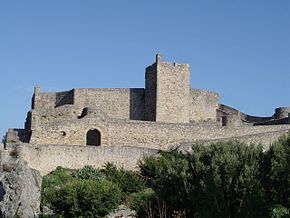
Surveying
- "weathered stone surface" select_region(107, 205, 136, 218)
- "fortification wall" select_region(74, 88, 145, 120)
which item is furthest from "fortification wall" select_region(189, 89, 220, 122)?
"weathered stone surface" select_region(107, 205, 136, 218)

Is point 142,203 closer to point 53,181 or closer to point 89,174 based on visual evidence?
point 53,181

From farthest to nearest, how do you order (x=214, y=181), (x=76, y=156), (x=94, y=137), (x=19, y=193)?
1. (x=94, y=137)
2. (x=76, y=156)
3. (x=19, y=193)
4. (x=214, y=181)

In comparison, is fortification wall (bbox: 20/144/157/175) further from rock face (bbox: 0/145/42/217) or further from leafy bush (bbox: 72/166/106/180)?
rock face (bbox: 0/145/42/217)

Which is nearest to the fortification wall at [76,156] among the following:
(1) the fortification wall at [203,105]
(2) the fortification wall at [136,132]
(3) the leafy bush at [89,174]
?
(3) the leafy bush at [89,174]

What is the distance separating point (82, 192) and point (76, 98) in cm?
2035

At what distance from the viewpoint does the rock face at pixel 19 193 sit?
98.9ft

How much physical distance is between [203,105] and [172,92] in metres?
5.11

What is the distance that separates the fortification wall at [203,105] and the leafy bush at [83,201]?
22278 mm

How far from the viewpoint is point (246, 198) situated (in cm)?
2609

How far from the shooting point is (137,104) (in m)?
51.8

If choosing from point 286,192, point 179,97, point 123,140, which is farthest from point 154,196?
point 179,97

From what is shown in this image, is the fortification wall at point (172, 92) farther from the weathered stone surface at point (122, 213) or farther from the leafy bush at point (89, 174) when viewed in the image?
the weathered stone surface at point (122, 213)

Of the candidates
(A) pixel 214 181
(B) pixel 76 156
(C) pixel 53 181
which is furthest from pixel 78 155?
(A) pixel 214 181

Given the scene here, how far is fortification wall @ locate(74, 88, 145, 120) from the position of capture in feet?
169
